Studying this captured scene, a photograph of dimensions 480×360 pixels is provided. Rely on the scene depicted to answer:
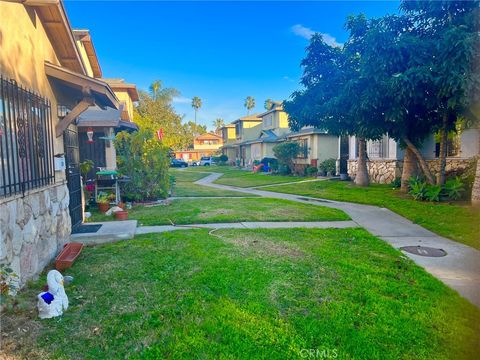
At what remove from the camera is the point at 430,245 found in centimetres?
627

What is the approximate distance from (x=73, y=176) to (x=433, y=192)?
36.6 feet

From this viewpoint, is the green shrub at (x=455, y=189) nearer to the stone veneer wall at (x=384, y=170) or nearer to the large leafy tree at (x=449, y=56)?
the large leafy tree at (x=449, y=56)

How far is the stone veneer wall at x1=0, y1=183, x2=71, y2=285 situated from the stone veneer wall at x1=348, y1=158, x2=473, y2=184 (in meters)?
15.2

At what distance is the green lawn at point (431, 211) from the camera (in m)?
7.11

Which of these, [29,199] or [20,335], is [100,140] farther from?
[20,335]

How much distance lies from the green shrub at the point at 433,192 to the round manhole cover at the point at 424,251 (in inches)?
212

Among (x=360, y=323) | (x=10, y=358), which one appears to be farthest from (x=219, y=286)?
(x=10, y=358)

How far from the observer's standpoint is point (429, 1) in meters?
10.2

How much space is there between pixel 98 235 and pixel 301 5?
489 inches

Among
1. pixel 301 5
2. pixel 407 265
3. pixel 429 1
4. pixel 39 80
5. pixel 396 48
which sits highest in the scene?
pixel 301 5

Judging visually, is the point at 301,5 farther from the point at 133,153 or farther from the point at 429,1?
the point at 133,153

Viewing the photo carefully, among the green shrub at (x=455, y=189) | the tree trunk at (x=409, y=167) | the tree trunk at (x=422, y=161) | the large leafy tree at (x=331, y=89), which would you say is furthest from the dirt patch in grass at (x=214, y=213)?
the tree trunk at (x=409, y=167)

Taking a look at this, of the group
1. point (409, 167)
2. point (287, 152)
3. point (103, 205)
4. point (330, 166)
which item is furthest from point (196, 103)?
point (103, 205)

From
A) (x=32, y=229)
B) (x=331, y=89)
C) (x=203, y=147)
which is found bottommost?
(x=32, y=229)
